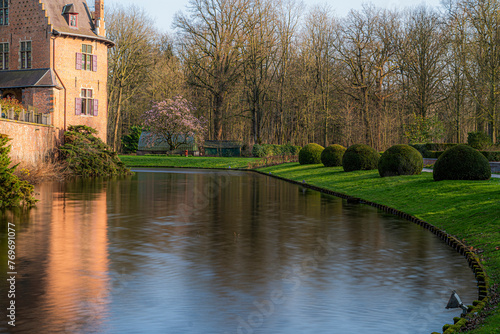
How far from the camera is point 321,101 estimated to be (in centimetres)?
7031

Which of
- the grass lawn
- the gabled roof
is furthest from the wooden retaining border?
the grass lawn

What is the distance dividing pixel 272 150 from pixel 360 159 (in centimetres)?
3209

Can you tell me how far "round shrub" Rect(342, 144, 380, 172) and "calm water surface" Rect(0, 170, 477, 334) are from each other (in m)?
17.8

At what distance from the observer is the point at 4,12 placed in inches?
1845

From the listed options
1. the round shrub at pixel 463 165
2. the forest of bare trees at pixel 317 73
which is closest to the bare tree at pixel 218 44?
the forest of bare trees at pixel 317 73

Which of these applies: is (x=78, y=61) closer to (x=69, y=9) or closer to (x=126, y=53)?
(x=69, y=9)

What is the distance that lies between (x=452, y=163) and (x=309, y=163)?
2693 cm

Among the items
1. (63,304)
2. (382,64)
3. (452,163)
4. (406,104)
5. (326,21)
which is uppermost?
(326,21)

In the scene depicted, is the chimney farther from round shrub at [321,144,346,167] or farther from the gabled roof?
round shrub at [321,144,346,167]

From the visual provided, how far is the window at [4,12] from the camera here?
153 feet

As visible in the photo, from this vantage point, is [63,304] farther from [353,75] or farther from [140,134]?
[140,134]

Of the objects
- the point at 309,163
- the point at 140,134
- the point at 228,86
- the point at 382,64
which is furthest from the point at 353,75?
the point at 140,134

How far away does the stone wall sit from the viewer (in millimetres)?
35188

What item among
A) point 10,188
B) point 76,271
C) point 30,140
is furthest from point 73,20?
point 76,271
